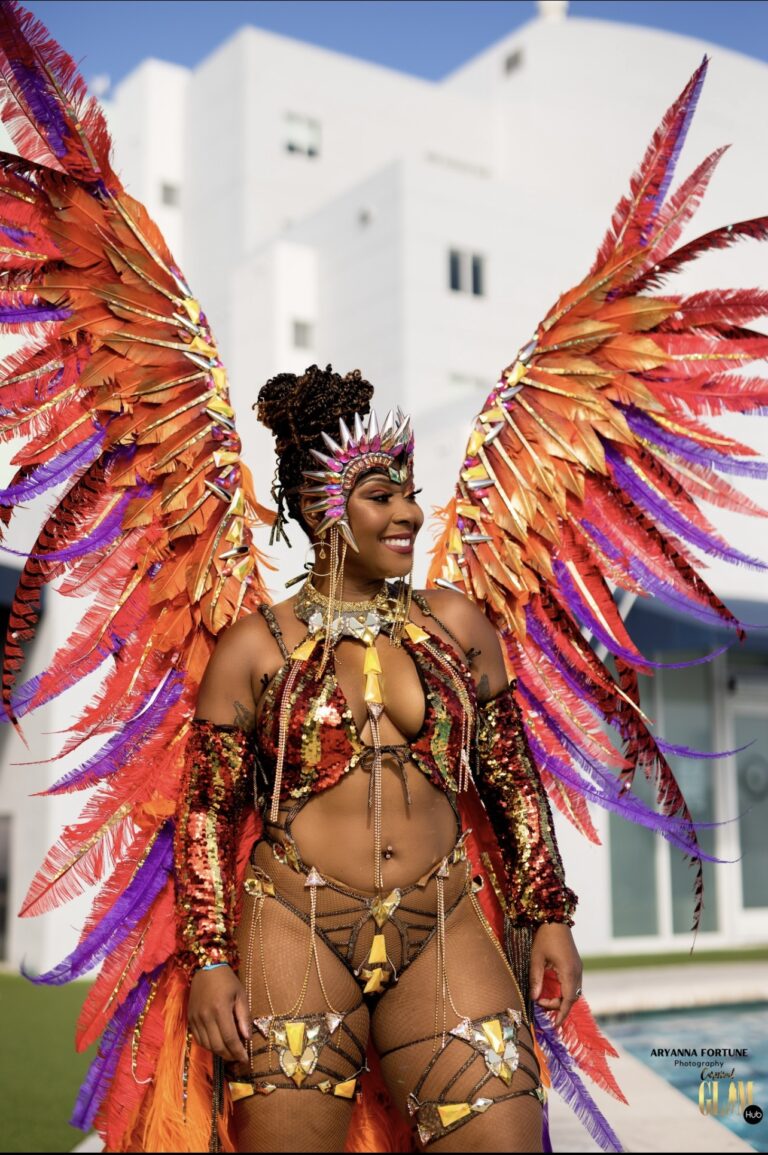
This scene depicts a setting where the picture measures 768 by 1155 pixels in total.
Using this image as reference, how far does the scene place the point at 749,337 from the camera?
9.36 ft

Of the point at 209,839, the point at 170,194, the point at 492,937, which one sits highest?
the point at 170,194

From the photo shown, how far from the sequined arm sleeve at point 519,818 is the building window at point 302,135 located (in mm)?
17972

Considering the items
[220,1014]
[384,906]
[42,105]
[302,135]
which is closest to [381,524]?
[384,906]

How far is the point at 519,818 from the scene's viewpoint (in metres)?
2.58

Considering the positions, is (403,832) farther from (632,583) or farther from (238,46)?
(238,46)

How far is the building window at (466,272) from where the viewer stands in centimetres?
1555

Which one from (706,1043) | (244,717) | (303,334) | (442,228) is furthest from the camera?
(303,334)

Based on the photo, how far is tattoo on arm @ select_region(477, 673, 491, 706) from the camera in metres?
2.63

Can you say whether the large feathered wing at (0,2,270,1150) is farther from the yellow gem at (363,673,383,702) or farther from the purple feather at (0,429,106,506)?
the yellow gem at (363,673,383,702)

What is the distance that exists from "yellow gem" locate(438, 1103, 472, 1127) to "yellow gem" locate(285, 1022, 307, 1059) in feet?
0.90

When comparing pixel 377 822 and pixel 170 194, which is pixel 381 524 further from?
pixel 170 194

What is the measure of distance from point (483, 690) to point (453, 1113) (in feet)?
2.61

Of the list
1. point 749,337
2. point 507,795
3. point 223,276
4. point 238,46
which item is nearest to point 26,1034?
point 507,795

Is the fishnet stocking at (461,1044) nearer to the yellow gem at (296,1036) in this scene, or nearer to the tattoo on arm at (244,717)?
the yellow gem at (296,1036)
